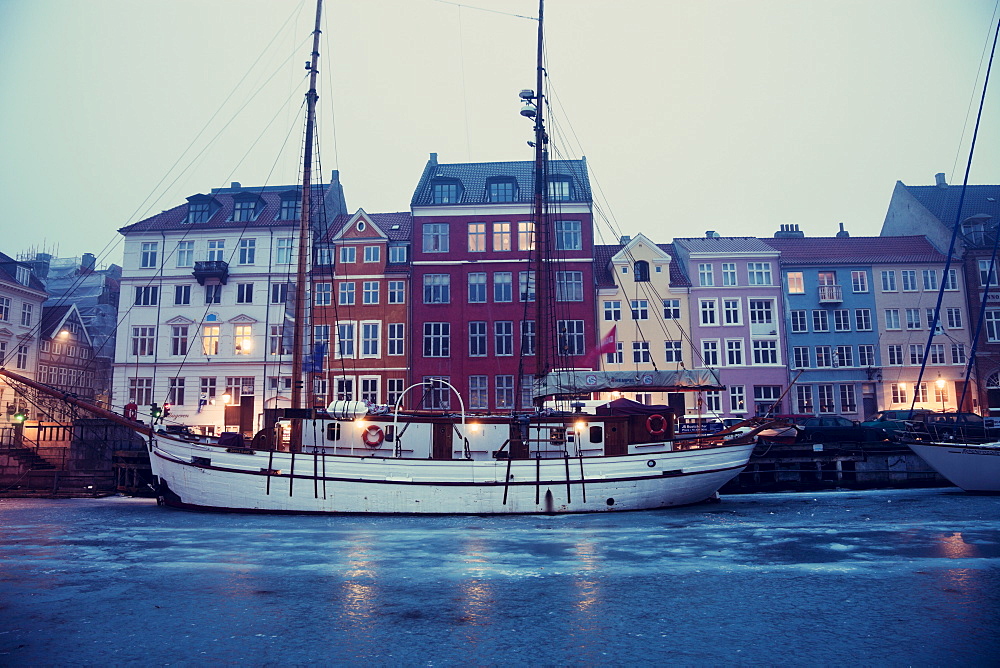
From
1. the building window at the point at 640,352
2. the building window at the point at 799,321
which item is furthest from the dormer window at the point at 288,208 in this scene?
the building window at the point at 799,321

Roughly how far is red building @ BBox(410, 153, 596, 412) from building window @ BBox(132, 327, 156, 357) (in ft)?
60.5

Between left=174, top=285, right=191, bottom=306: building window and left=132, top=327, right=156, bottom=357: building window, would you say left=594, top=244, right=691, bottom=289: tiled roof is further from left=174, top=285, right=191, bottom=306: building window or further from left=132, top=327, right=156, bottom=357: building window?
left=132, top=327, right=156, bottom=357: building window

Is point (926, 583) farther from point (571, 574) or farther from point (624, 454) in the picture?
point (624, 454)

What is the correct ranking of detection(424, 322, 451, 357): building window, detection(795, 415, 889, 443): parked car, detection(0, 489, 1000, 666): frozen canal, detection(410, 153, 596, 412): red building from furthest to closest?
1. detection(424, 322, 451, 357): building window
2. detection(410, 153, 596, 412): red building
3. detection(795, 415, 889, 443): parked car
4. detection(0, 489, 1000, 666): frozen canal

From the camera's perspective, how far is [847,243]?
5303 cm

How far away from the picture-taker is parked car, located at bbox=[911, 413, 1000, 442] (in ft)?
103

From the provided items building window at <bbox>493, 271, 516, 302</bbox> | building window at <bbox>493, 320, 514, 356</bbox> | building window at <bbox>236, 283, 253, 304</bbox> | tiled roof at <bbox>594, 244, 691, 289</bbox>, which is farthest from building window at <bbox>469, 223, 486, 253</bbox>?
building window at <bbox>236, 283, 253, 304</bbox>

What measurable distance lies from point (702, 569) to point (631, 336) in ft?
108

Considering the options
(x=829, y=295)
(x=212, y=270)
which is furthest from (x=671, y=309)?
(x=212, y=270)

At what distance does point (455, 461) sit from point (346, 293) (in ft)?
81.1

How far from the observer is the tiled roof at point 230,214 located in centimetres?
4859

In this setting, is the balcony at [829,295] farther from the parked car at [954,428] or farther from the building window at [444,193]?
the building window at [444,193]

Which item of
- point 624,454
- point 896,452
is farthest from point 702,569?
point 896,452

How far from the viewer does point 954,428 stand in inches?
1246
